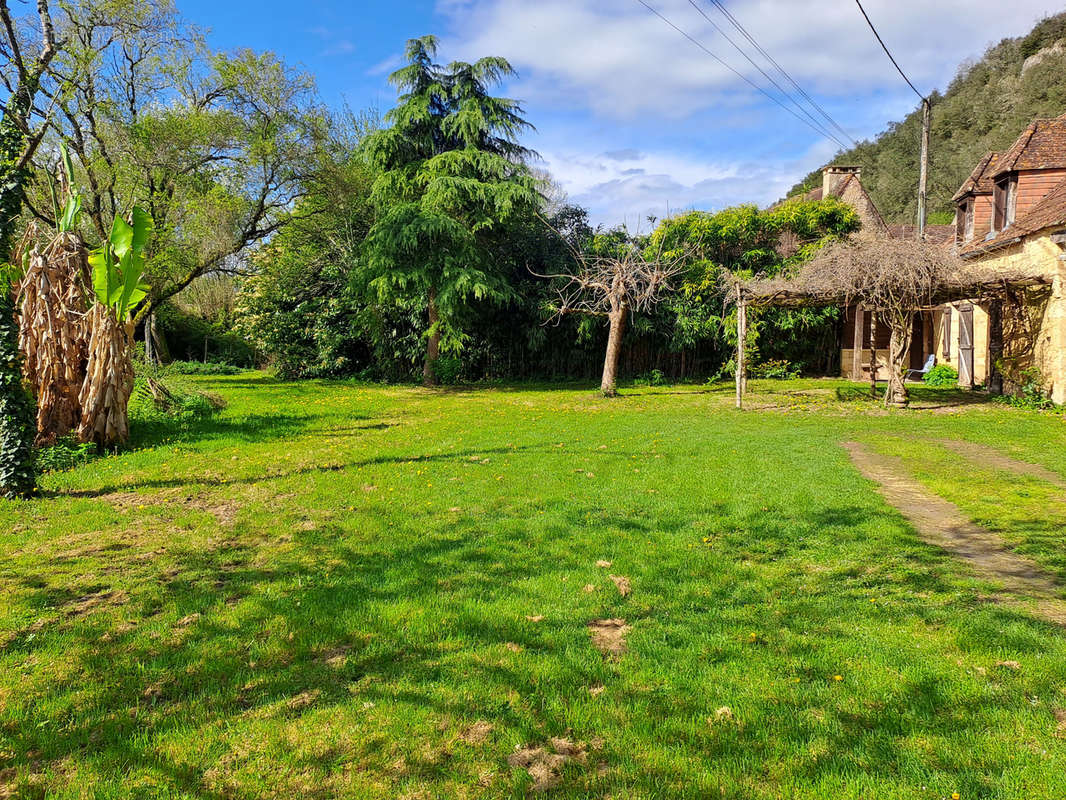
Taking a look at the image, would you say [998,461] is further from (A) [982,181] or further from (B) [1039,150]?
(A) [982,181]

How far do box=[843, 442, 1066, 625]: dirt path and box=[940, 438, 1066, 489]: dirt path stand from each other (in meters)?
1.34

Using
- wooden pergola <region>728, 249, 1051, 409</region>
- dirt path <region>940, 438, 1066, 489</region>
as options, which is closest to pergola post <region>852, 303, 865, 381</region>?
wooden pergola <region>728, 249, 1051, 409</region>

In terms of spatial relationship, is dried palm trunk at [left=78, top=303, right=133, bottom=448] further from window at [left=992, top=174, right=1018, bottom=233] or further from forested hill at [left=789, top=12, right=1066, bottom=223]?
forested hill at [left=789, top=12, right=1066, bottom=223]

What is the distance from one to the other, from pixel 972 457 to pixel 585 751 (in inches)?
346

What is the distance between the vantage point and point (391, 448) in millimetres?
9891

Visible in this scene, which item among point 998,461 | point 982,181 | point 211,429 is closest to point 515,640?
point 998,461

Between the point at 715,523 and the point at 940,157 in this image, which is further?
the point at 940,157

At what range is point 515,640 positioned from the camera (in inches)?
148

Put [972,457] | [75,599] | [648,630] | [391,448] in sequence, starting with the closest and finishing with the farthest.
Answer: [648,630] → [75,599] → [972,457] → [391,448]

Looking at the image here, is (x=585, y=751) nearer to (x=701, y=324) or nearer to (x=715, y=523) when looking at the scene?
(x=715, y=523)

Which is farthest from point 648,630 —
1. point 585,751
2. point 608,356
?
point 608,356

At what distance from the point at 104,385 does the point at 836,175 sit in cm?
3219

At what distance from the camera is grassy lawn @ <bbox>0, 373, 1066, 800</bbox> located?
2678mm

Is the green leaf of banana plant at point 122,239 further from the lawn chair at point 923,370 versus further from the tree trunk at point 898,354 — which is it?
the lawn chair at point 923,370
